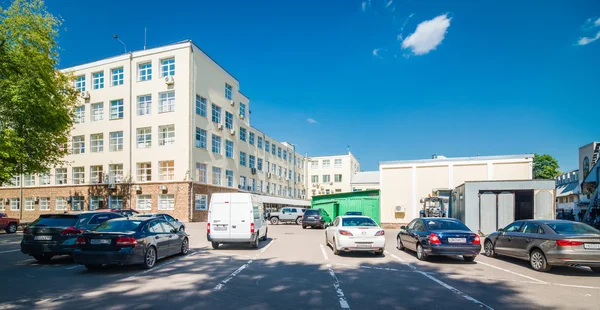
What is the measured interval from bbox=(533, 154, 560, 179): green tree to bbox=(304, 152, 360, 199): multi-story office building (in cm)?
3442

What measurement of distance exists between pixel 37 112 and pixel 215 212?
611 inches

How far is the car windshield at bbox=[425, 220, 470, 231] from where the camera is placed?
11750mm

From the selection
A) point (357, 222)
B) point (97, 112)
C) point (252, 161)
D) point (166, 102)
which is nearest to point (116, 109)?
point (97, 112)

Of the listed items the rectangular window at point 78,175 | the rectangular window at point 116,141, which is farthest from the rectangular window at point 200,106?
the rectangular window at point 78,175

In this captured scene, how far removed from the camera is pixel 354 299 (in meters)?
6.75

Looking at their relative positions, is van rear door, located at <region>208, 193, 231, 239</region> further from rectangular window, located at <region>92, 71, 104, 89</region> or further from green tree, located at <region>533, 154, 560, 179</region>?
green tree, located at <region>533, 154, 560, 179</region>

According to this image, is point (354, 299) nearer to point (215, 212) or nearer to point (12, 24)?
point (215, 212)

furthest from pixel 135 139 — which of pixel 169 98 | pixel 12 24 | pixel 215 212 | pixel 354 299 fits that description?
pixel 354 299

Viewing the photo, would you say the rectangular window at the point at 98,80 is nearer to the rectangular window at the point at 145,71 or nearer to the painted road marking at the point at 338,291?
the rectangular window at the point at 145,71

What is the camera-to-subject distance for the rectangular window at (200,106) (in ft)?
123

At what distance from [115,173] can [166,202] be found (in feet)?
24.7

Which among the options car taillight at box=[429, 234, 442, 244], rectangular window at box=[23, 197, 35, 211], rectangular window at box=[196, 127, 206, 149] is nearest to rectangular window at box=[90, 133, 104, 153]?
rectangular window at box=[23, 197, 35, 211]

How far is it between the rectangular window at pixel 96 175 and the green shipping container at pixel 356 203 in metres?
24.2

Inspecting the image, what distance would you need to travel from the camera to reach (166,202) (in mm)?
35938
